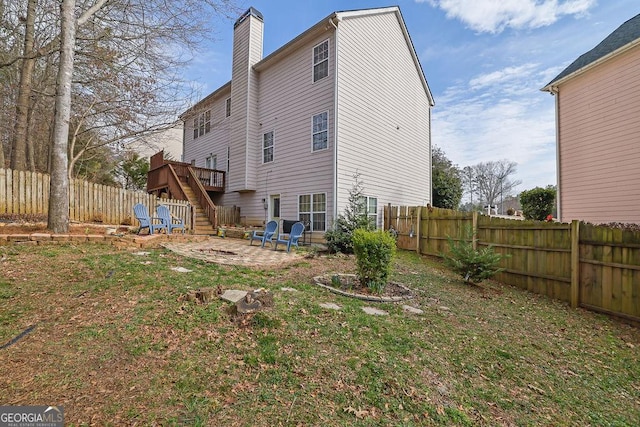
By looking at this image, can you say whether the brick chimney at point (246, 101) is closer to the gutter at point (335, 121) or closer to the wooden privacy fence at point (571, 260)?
the gutter at point (335, 121)

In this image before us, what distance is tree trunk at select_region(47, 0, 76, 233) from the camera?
6.56 meters

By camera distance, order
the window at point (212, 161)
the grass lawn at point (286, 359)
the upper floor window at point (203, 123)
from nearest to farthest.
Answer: the grass lawn at point (286, 359)
the window at point (212, 161)
the upper floor window at point (203, 123)

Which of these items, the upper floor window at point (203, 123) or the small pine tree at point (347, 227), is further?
the upper floor window at point (203, 123)

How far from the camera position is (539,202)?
15.4m

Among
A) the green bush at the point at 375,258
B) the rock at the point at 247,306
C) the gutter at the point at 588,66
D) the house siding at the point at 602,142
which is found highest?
the gutter at the point at 588,66

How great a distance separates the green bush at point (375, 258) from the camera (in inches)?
194

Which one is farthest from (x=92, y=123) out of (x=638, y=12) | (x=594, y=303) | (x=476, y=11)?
(x=638, y=12)

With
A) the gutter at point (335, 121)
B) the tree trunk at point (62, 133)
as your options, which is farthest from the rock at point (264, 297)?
the gutter at point (335, 121)

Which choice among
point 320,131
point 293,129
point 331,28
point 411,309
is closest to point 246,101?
point 293,129

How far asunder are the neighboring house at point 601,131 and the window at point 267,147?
11.3 m

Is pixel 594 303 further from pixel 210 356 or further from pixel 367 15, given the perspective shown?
pixel 367 15

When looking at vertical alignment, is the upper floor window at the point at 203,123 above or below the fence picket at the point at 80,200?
above

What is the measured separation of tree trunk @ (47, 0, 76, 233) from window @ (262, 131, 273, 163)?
7.01m

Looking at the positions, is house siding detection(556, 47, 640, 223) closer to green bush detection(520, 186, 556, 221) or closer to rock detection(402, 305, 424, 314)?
green bush detection(520, 186, 556, 221)
